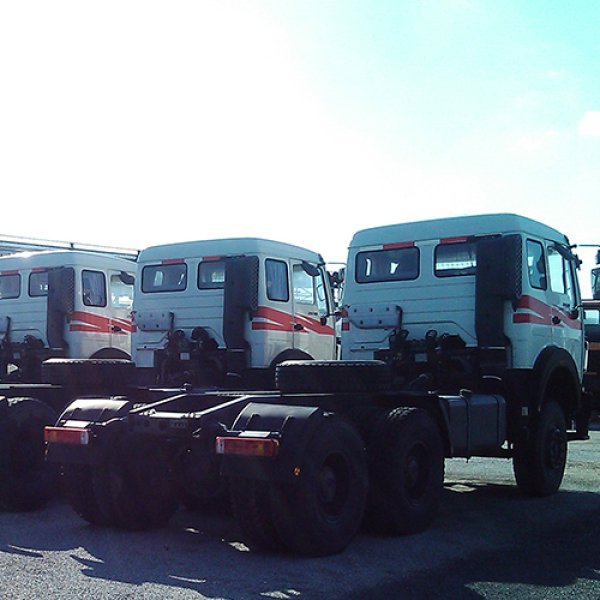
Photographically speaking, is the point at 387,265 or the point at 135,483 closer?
the point at 135,483

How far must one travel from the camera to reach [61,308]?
1334 centimetres

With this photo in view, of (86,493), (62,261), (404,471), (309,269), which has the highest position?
(62,261)

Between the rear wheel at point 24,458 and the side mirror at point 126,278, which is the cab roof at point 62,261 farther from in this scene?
the rear wheel at point 24,458

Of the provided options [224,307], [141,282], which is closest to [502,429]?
[224,307]

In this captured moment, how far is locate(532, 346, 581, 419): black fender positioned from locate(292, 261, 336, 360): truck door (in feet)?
10.6

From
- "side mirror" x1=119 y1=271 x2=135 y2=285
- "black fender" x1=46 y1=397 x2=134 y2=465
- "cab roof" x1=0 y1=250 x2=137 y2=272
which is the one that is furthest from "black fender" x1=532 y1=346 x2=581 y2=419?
"cab roof" x1=0 y1=250 x2=137 y2=272

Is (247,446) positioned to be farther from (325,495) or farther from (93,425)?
(93,425)

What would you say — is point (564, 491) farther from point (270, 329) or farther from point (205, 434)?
point (205, 434)

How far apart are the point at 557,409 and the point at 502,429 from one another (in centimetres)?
113

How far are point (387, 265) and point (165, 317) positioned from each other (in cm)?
313

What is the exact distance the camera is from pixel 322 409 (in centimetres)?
761

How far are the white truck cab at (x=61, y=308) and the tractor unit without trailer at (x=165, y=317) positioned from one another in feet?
0.05

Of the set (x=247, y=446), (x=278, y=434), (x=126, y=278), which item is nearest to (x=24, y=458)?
(x=247, y=446)

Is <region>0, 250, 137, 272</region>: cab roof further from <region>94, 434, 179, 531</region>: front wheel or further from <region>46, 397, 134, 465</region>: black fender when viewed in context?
<region>94, 434, 179, 531</region>: front wheel
